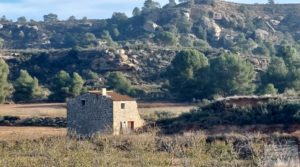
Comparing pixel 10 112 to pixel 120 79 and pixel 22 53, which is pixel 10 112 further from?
pixel 22 53

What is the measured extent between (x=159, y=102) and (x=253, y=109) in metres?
28.7

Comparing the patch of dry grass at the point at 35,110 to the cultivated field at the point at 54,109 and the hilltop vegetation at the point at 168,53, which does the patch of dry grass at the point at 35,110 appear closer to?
the cultivated field at the point at 54,109

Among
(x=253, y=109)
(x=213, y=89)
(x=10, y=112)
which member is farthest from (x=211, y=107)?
(x=10, y=112)

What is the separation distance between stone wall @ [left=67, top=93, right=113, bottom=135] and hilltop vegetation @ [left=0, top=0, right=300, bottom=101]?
79.6 feet

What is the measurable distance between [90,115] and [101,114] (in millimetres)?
939

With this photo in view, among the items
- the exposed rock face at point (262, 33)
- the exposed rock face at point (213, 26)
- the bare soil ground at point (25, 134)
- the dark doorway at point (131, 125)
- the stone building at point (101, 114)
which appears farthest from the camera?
the exposed rock face at point (213, 26)

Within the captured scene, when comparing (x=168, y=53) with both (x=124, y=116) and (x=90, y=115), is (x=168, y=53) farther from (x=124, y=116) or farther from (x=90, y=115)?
(x=90, y=115)

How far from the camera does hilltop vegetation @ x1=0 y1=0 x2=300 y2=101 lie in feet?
248

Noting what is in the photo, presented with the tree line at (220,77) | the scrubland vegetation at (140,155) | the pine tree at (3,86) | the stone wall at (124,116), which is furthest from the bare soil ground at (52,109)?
the scrubland vegetation at (140,155)

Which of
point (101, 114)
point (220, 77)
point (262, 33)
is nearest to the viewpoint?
point (101, 114)

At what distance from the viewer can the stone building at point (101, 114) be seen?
163ft

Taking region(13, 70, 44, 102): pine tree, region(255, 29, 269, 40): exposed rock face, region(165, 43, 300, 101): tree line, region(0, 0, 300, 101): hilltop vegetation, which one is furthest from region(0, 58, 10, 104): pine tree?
region(255, 29, 269, 40): exposed rock face

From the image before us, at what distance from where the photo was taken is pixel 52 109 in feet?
230

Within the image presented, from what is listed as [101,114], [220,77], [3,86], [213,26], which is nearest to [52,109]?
[3,86]
